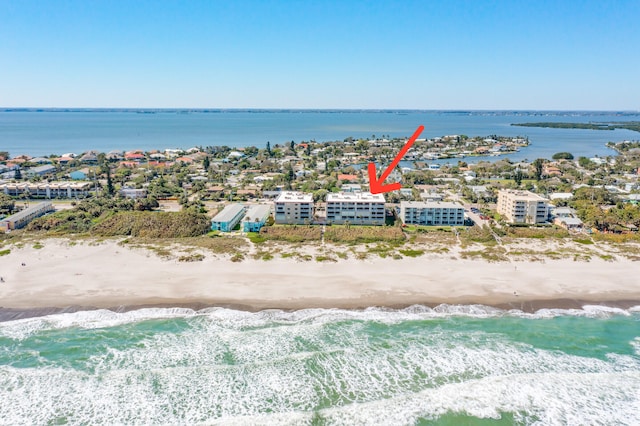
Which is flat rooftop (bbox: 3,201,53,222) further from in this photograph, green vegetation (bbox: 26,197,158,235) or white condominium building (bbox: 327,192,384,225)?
white condominium building (bbox: 327,192,384,225)

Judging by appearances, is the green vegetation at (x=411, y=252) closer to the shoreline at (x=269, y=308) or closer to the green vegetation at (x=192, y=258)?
the shoreline at (x=269, y=308)

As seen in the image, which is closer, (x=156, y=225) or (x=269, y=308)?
(x=269, y=308)

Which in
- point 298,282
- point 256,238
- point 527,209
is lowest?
point 298,282

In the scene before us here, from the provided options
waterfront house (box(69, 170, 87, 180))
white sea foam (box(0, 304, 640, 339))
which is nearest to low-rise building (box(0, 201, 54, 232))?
white sea foam (box(0, 304, 640, 339))

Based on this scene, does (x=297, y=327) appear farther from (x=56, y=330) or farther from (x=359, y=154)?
(x=359, y=154)

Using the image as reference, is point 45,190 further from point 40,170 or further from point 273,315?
point 273,315

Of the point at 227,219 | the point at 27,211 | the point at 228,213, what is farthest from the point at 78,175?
the point at 227,219

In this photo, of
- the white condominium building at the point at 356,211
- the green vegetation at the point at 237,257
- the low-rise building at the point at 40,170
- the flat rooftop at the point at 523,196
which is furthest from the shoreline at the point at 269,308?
the low-rise building at the point at 40,170
